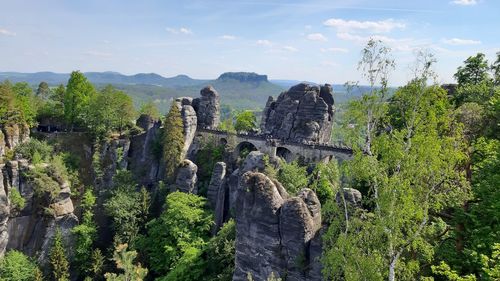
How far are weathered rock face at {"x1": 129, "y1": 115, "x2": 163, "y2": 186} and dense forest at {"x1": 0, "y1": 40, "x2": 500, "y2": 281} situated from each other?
1.09 ft

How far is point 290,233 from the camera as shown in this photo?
23.8 meters

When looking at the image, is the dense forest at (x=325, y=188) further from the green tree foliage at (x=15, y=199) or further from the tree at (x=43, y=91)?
the tree at (x=43, y=91)

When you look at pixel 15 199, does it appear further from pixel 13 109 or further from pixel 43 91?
pixel 43 91

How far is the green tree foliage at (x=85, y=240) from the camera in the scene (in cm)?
4369

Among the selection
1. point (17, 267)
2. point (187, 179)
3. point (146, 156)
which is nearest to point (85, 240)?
point (17, 267)

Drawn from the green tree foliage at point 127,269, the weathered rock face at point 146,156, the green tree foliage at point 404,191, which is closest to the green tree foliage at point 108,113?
the weathered rock face at point 146,156

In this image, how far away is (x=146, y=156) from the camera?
54688 mm

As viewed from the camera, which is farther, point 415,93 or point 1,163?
point 1,163

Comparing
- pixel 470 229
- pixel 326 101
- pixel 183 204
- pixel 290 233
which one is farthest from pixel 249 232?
pixel 326 101

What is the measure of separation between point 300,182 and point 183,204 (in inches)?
542

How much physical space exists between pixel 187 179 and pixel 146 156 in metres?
10.8

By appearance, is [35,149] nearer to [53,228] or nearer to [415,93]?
[53,228]

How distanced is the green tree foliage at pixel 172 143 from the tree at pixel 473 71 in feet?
130

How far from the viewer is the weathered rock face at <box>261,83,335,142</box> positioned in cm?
5431
